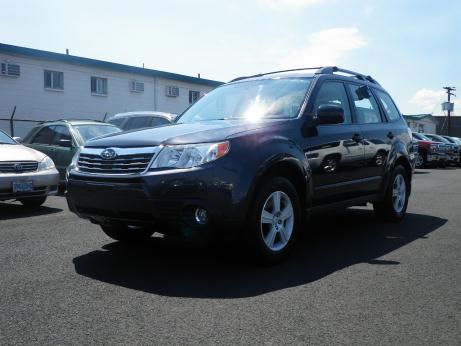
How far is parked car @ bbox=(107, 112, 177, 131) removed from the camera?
41.4 feet

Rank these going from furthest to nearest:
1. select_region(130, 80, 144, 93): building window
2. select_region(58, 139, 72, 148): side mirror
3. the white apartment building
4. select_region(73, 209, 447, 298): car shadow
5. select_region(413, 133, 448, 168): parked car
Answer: select_region(130, 80, 144, 93): building window → select_region(413, 133, 448, 168): parked car → the white apartment building → select_region(58, 139, 72, 148): side mirror → select_region(73, 209, 447, 298): car shadow

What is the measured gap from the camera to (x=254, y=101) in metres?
5.52

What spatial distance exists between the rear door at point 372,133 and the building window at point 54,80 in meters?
19.2

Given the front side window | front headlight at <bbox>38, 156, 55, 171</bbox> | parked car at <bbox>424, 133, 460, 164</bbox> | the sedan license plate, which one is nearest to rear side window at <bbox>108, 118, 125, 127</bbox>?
the front side window

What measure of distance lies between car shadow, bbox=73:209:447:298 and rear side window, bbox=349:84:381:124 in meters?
1.38

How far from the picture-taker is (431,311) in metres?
3.41

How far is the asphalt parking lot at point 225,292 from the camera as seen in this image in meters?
3.01

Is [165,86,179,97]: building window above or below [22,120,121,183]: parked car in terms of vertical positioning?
above

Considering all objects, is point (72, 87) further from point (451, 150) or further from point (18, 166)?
point (451, 150)

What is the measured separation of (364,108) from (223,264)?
298 cm

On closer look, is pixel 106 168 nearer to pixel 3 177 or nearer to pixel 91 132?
pixel 3 177

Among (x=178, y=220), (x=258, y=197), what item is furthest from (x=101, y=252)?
(x=258, y=197)

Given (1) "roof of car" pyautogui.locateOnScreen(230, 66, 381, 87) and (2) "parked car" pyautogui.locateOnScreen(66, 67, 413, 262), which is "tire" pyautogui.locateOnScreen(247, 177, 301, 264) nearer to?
(2) "parked car" pyautogui.locateOnScreen(66, 67, 413, 262)

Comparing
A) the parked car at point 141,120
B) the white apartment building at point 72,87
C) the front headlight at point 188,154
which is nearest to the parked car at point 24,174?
the front headlight at point 188,154
